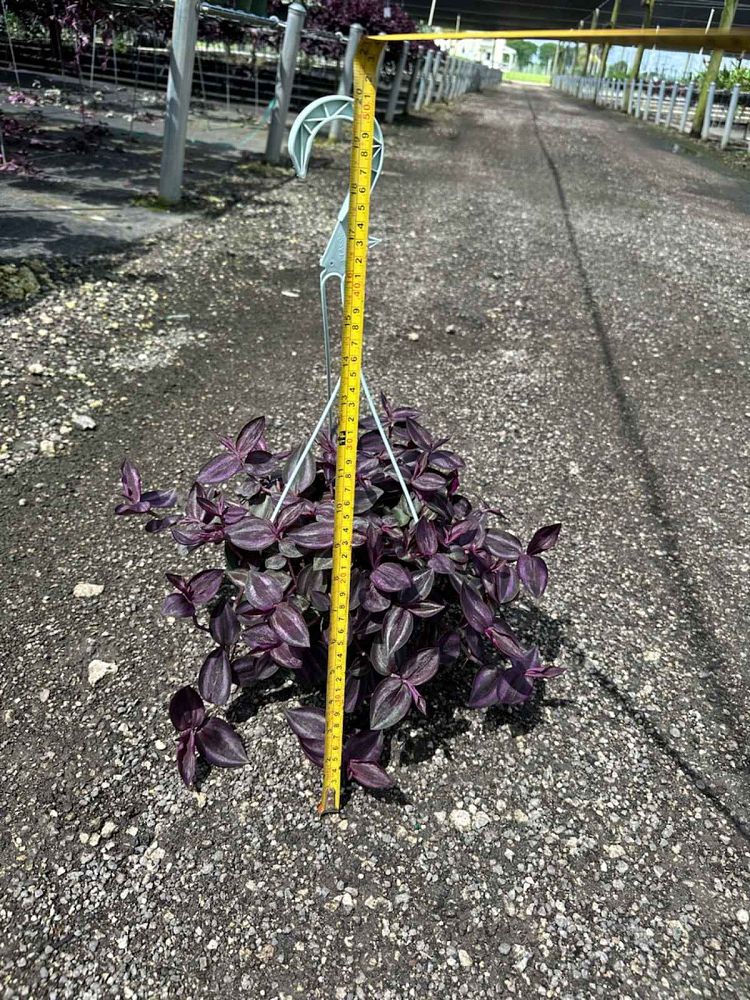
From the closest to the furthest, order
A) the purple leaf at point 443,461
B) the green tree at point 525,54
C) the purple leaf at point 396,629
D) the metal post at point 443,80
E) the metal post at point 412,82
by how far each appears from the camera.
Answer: the purple leaf at point 396,629, the purple leaf at point 443,461, the metal post at point 412,82, the metal post at point 443,80, the green tree at point 525,54

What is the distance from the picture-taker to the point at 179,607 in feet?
5.70

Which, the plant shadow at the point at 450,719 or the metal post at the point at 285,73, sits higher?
the metal post at the point at 285,73

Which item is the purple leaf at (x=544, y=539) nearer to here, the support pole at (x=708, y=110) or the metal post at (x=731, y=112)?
→ the metal post at (x=731, y=112)

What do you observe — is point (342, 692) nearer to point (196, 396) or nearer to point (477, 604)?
point (477, 604)

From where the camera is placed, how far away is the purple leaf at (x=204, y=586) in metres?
1.73

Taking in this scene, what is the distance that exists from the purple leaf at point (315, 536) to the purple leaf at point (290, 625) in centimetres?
14

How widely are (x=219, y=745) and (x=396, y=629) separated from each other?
1.48 ft

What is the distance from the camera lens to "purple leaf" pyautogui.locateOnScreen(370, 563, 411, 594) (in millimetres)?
1555

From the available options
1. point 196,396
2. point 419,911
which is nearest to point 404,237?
point 196,396

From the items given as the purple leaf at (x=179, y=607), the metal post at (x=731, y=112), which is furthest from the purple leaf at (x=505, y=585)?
the metal post at (x=731, y=112)

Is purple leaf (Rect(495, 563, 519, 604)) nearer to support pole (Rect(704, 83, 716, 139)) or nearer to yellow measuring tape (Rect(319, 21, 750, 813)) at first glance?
yellow measuring tape (Rect(319, 21, 750, 813))

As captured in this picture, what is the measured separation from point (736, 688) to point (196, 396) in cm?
238

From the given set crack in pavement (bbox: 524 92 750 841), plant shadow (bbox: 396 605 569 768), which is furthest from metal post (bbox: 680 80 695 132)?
plant shadow (bbox: 396 605 569 768)

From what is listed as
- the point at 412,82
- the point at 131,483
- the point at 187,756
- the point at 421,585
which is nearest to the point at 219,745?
the point at 187,756
